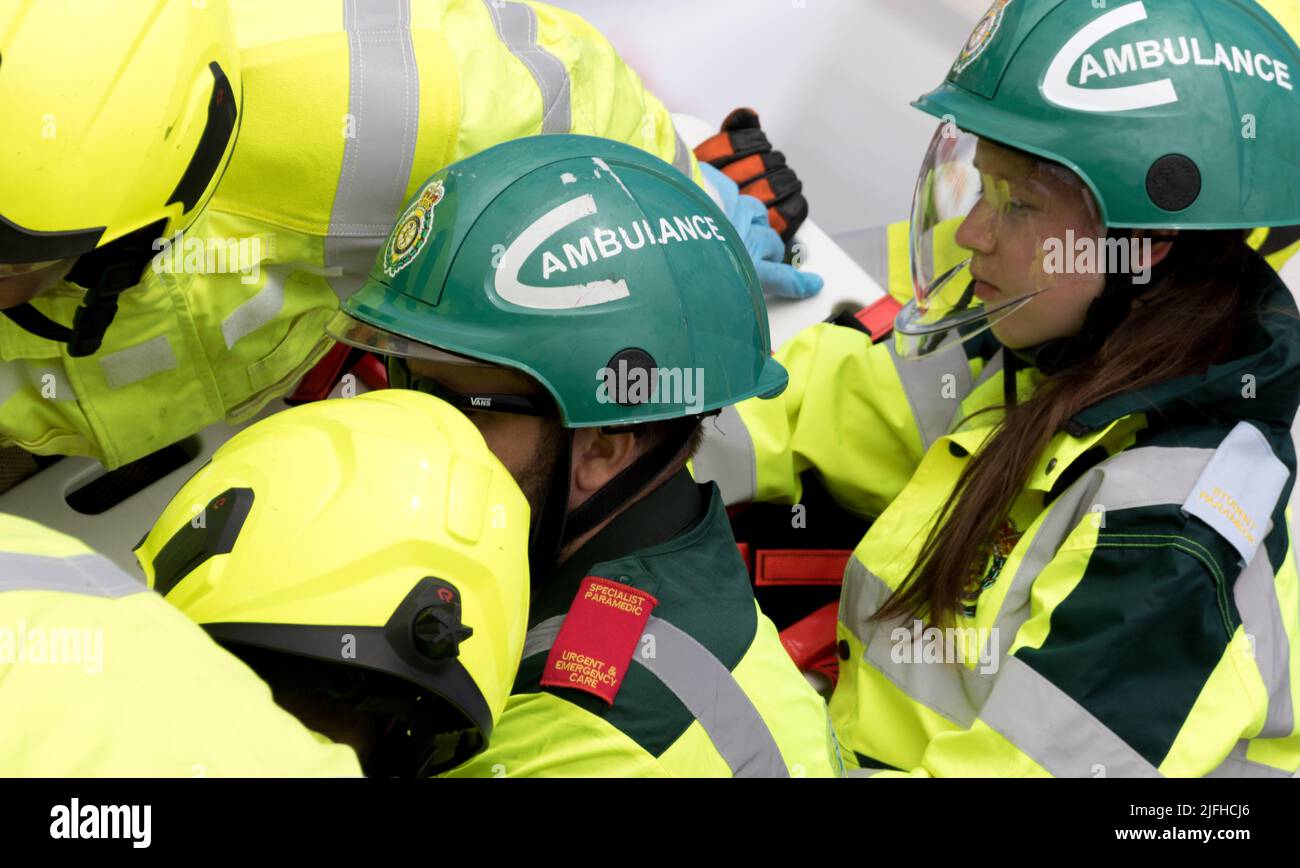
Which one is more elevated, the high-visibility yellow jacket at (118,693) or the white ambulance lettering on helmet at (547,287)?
the white ambulance lettering on helmet at (547,287)

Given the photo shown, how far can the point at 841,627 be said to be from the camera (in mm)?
2246

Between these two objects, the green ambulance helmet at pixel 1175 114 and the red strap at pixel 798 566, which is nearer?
the green ambulance helmet at pixel 1175 114

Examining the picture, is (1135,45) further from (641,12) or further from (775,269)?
(641,12)

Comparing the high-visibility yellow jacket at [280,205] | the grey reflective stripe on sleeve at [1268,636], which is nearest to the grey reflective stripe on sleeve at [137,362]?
the high-visibility yellow jacket at [280,205]

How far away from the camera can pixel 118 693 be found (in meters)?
0.80

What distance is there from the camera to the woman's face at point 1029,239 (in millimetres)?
2051

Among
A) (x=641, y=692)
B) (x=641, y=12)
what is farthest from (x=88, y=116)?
(x=641, y=12)

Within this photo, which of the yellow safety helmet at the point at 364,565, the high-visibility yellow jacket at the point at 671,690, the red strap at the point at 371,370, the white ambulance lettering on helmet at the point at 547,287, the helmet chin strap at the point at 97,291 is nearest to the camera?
the yellow safety helmet at the point at 364,565

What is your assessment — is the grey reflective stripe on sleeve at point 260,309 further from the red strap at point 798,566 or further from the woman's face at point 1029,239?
the woman's face at point 1029,239

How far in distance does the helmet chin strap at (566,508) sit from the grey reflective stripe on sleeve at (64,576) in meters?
0.75

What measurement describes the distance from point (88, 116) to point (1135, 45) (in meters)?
1.41

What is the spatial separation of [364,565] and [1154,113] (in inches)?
52.9

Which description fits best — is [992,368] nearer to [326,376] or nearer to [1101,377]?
[1101,377]

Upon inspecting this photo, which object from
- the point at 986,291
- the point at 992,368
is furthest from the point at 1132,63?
the point at 992,368
